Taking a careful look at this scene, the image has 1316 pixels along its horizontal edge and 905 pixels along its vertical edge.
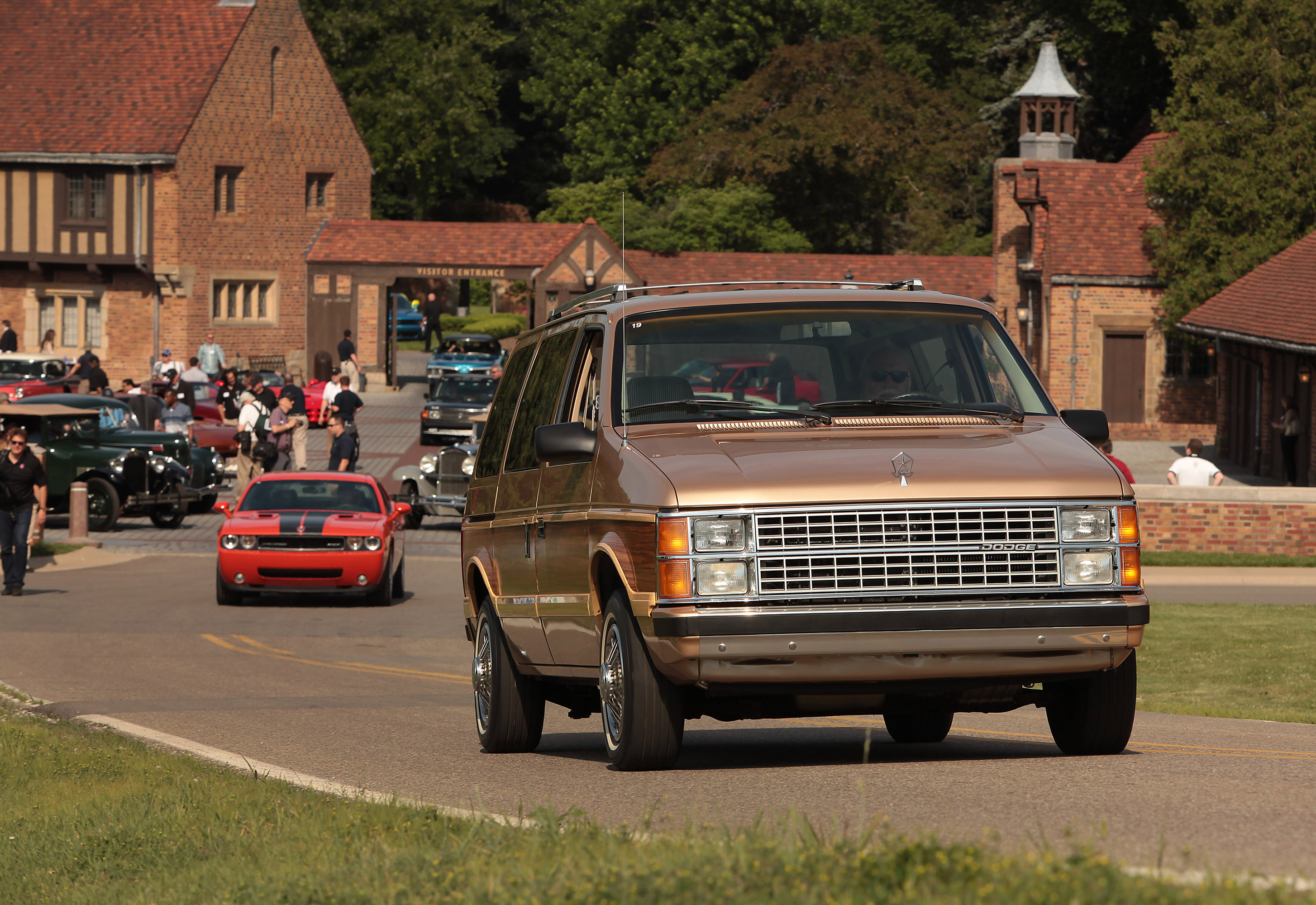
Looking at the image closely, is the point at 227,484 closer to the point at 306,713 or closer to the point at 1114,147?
the point at 306,713

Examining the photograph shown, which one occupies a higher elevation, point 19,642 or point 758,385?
point 758,385

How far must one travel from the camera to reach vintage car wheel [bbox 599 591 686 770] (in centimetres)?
779

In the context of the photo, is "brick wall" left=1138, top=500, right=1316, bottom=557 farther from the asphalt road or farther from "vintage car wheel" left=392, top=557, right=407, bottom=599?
the asphalt road

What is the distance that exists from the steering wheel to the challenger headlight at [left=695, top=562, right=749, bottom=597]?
53.7 inches

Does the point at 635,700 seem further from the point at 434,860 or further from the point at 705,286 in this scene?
the point at 705,286

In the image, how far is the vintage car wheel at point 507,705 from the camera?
995 cm

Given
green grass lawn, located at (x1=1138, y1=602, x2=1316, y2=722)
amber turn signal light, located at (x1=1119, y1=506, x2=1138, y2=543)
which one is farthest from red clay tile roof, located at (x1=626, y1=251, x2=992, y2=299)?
amber turn signal light, located at (x1=1119, y1=506, x2=1138, y2=543)

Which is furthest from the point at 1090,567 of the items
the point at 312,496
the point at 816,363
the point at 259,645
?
the point at 312,496

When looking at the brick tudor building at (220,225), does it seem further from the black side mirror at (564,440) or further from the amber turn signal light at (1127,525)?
Answer: the amber turn signal light at (1127,525)

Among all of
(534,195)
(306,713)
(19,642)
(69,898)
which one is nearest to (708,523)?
(69,898)

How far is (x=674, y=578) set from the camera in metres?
7.51

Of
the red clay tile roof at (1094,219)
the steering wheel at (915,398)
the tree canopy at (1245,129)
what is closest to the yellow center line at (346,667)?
the steering wheel at (915,398)

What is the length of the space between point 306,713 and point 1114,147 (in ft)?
216

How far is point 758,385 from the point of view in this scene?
864 centimetres
